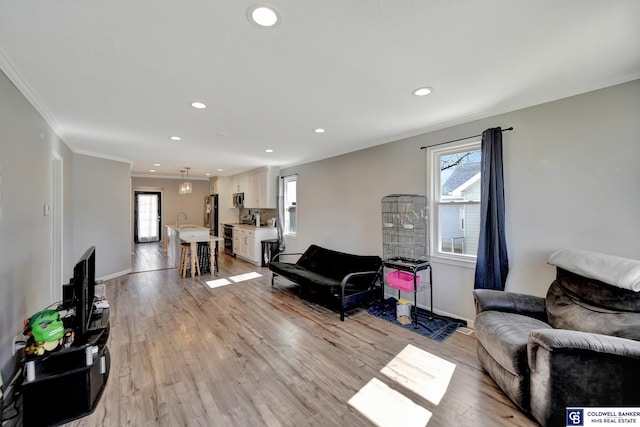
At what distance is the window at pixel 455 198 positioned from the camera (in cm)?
315

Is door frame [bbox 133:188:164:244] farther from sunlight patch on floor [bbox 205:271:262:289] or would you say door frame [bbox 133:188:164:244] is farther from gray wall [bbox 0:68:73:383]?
gray wall [bbox 0:68:73:383]

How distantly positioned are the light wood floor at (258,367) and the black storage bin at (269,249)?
2402 millimetres

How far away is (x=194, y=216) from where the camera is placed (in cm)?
979

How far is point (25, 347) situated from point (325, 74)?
2.89 meters

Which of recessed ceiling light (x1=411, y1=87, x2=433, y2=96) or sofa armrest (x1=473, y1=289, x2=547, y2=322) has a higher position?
recessed ceiling light (x1=411, y1=87, x2=433, y2=96)

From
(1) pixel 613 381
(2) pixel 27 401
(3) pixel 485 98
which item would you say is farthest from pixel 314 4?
(2) pixel 27 401

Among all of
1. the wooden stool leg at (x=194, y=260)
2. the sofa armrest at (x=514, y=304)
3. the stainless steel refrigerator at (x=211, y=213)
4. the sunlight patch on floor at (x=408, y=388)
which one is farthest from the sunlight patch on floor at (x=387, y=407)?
the stainless steel refrigerator at (x=211, y=213)

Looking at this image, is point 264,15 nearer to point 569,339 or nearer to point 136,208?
point 569,339

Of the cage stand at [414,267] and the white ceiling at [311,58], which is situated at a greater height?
the white ceiling at [311,58]

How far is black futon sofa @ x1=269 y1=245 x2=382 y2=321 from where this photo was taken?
3525 mm

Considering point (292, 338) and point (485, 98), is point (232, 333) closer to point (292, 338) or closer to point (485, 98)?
point (292, 338)

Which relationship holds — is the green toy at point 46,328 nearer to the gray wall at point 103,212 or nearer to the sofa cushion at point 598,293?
the gray wall at point 103,212

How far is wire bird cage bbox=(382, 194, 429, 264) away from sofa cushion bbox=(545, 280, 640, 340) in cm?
135

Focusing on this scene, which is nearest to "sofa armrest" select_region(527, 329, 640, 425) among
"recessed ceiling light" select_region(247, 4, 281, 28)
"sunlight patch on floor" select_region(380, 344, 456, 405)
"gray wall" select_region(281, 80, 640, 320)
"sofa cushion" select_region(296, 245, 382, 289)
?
"sunlight patch on floor" select_region(380, 344, 456, 405)
